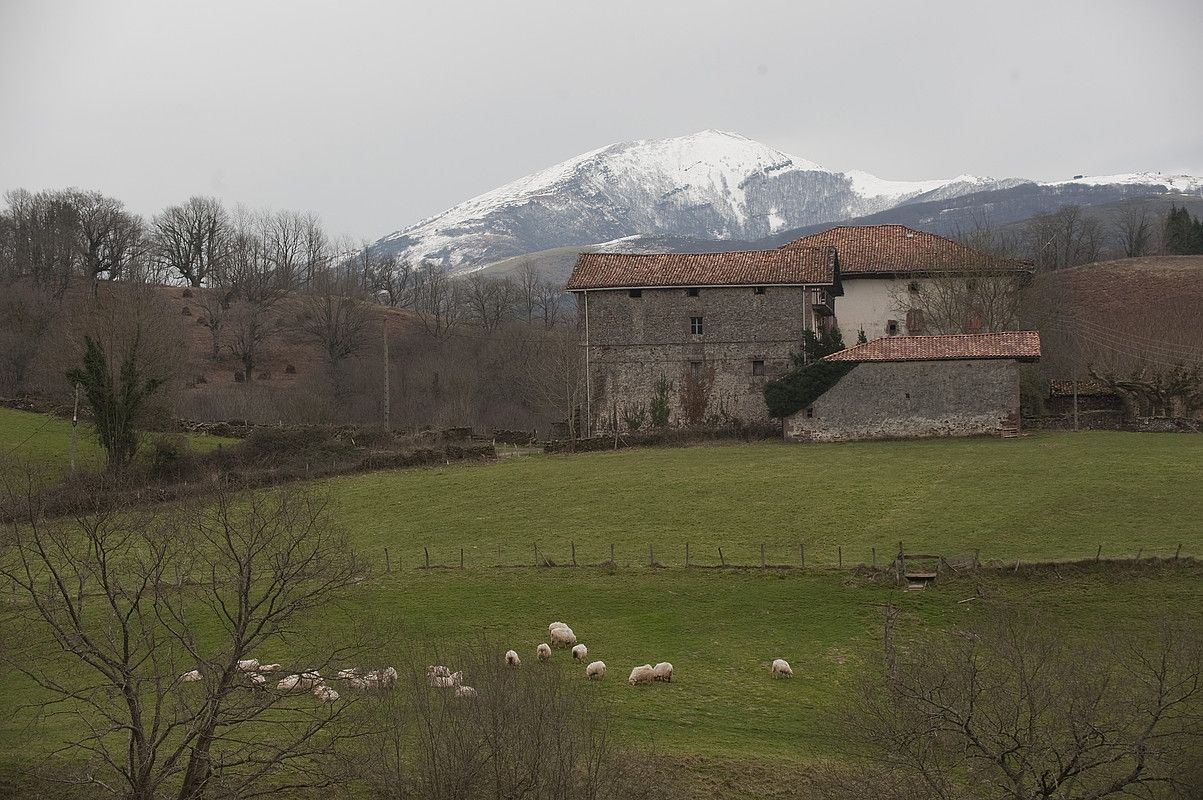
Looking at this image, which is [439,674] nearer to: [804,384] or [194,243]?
[804,384]

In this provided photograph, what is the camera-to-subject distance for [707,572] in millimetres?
29219

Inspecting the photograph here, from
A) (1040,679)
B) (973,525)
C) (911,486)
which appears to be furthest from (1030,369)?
(1040,679)

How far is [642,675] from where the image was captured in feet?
74.9

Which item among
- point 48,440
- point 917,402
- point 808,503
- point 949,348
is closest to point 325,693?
point 808,503

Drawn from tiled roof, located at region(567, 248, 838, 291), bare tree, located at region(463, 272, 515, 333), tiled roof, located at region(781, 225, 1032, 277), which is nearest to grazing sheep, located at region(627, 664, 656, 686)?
tiled roof, located at region(567, 248, 838, 291)

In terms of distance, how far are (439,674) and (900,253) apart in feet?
138

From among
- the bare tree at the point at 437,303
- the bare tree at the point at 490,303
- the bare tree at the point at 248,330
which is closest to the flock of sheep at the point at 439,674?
the bare tree at the point at 248,330

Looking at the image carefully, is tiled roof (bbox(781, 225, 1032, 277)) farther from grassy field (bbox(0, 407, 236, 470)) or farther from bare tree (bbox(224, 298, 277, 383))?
bare tree (bbox(224, 298, 277, 383))

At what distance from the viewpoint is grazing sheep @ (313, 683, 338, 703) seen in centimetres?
1968

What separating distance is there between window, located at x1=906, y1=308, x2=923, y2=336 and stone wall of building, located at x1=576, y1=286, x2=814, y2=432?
7097mm

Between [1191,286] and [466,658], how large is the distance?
78.6 m

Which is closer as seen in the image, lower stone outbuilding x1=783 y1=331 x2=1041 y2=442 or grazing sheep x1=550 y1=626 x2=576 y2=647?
grazing sheep x1=550 y1=626 x2=576 y2=647

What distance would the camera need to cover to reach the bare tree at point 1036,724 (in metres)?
15.6

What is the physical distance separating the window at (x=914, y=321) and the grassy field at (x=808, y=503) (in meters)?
12.9
